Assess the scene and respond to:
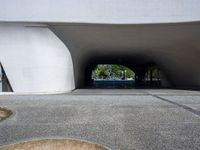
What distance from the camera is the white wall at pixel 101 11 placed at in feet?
50.4

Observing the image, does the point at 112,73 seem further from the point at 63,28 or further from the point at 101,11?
the point at 101,11

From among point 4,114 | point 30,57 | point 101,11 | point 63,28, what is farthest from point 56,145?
point 63,28

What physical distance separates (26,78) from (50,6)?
4.19 m

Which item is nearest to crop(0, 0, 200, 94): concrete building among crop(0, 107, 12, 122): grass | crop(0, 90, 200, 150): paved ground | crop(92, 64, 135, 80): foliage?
crop(0, 107, 12, 122): grass

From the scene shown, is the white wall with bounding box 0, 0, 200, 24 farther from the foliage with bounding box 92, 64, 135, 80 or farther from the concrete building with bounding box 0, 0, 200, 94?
the foliage with bounding box 92, 64, 135, 80

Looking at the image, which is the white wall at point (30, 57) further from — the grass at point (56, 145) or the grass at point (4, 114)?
the grass at point (56, 145)

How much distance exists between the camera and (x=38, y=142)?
206 inches

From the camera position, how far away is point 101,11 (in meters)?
15.6

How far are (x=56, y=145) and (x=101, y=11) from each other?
11507 millimetres

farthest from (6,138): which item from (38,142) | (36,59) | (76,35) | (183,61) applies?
(183,61)

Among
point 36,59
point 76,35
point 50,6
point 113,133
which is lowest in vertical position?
point 113,133

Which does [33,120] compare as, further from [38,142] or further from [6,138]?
[38,142]

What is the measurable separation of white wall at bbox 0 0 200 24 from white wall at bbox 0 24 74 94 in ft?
2.73

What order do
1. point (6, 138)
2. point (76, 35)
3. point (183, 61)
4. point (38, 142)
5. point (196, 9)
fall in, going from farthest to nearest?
point (183, 61) → point (76, 35) → point (196, 9) → point (6, 138) → point (38, 142)
